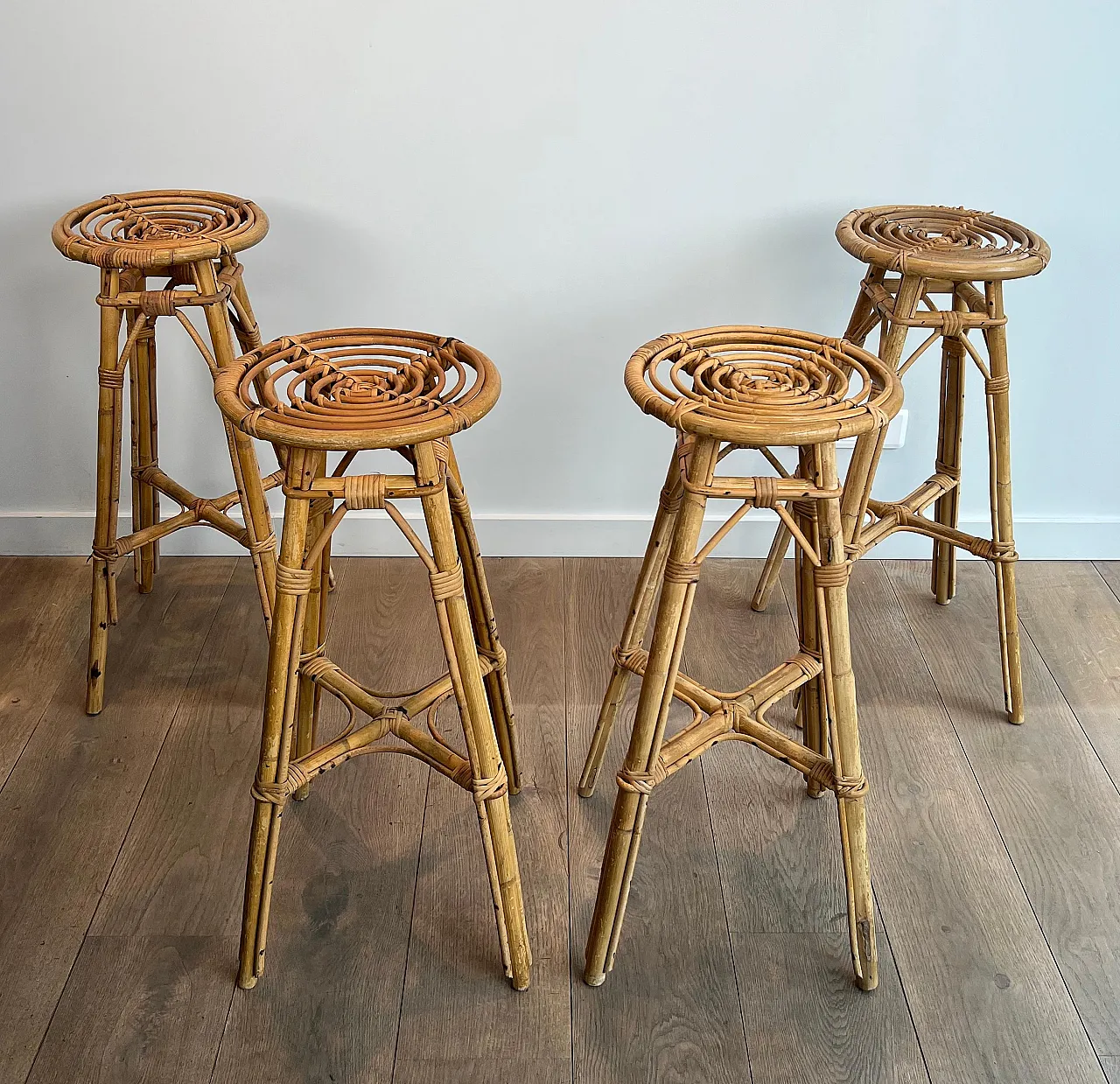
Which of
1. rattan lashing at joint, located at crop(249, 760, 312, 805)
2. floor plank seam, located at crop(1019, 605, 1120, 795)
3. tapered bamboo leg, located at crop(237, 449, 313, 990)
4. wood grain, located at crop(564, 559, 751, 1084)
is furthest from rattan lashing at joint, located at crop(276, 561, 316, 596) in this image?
floor plank seam, located at crop(1019, 605, 1120, 795)

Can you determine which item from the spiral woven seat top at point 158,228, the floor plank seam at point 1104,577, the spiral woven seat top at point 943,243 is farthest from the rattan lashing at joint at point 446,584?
the floor plank seam at point 1104,577

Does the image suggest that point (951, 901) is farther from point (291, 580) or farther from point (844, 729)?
point (291, 580)

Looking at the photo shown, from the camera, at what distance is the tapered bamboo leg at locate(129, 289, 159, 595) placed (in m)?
2.08

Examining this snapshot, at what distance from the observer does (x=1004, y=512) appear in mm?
1920

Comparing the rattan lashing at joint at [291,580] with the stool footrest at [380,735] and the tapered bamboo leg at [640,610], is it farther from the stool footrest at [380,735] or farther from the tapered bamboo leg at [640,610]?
the tapered bamboo leg at [640,610]

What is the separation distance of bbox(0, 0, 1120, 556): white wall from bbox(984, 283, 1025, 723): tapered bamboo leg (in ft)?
1.20

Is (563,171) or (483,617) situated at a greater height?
(563,171)

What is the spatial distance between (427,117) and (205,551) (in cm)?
104

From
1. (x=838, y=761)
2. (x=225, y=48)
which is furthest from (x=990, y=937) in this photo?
(x=225, y=48)

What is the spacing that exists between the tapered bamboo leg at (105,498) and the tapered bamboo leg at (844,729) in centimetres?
119

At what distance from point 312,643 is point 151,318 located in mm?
676

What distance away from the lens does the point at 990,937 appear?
1.55 meters

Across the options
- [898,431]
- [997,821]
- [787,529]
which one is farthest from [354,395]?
[898,431]

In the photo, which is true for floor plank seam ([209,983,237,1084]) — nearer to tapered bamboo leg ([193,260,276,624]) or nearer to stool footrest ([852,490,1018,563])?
tapered bamboo leg ([193,260,276,624])
